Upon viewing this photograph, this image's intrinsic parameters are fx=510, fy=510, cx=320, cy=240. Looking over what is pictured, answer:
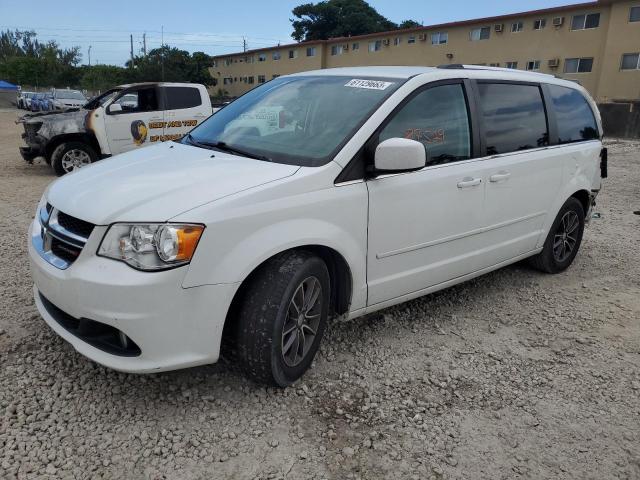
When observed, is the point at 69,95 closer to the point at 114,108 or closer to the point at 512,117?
the point at 114,108

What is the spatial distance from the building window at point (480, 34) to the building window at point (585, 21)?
18.5ft

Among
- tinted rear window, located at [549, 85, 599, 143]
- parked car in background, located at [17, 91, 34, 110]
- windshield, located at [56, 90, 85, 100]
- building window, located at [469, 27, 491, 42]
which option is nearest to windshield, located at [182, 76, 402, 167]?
tinted rear window, located at [549, 85, 599, 143]

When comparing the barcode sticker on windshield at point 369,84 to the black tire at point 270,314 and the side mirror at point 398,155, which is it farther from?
the black tire at point 270,314

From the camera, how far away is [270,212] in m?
2.54

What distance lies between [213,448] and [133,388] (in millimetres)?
661

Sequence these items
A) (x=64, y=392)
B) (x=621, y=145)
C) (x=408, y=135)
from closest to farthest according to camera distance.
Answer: (x=64, y=392) → (x=408, y=135) → (x=621, y=145)

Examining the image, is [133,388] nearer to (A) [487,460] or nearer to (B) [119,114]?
(A) [487,460]

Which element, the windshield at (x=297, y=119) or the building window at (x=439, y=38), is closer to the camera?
the windshield at (x=297, y=119)

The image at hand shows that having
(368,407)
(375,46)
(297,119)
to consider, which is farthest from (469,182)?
(375,46)

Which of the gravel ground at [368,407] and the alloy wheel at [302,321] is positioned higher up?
the alloy wheel at [302,321]

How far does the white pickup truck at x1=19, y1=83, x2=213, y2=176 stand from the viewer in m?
9.13

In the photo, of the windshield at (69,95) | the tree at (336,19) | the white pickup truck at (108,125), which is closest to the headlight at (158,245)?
the white pickup truck at (108,125)

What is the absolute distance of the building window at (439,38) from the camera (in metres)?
36.9

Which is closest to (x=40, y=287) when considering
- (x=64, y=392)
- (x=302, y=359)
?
(x=64, y=392)
